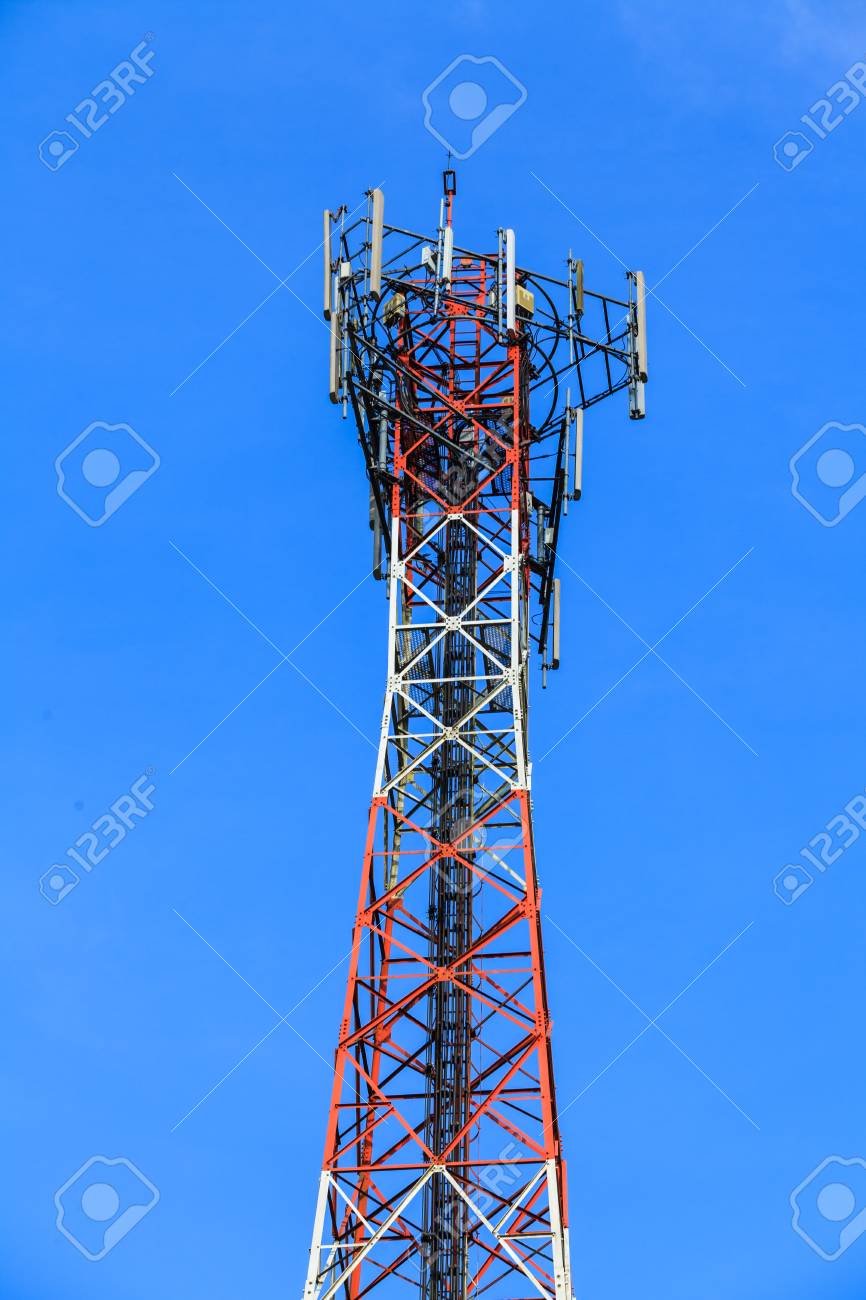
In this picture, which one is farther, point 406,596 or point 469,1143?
point 406,596

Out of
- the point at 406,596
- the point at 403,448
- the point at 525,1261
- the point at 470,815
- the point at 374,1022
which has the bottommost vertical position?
the point at 525,1261

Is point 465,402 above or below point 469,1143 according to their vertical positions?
above

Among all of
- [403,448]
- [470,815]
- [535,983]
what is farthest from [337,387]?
[535,983]

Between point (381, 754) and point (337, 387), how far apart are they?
9226mm

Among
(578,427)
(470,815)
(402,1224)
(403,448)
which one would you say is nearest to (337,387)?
(403,448)

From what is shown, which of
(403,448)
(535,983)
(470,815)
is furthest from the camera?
(403,448)

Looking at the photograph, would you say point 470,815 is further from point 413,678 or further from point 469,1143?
point 469,1143

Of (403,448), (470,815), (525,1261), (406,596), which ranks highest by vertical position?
(403,448)

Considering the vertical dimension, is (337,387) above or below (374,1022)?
above

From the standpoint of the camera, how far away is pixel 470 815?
55156mm

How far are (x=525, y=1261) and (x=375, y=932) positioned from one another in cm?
885

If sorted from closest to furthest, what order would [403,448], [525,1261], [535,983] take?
[525,1261] → [535,983] → [403,448]

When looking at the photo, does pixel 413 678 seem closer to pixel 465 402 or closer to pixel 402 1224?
pixel 465 402

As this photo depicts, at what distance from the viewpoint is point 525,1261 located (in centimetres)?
4816
